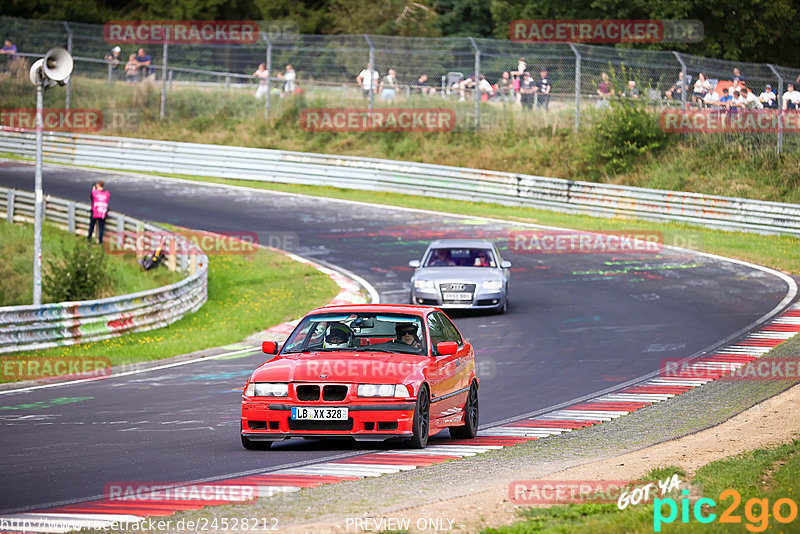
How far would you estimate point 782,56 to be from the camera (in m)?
53.3

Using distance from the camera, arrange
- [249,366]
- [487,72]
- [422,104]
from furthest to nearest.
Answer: [422,104] < [487,72] < [249,366]

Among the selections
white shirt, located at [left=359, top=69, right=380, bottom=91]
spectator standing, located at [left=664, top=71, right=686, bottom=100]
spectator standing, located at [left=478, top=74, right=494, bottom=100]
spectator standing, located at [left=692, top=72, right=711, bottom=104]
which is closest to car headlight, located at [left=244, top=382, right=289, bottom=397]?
spectator standing, located at [left=692, top=72, right=711, bottom=104]

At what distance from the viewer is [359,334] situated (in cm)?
1087

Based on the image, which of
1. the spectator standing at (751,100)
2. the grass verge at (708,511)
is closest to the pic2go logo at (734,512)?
the grass verge at (708,511)

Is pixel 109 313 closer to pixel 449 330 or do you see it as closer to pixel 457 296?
pixel 457 296

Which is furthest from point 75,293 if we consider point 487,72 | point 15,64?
point 15,64

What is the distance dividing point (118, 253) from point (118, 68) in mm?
17169

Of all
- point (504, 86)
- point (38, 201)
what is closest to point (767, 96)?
point (504, 86)

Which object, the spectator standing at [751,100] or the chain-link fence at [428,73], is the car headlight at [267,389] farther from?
the spectator standing at [751,100]

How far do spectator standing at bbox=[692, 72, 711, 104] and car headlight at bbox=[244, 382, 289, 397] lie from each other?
27089 mm

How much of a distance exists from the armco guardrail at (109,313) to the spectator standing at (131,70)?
17.7m

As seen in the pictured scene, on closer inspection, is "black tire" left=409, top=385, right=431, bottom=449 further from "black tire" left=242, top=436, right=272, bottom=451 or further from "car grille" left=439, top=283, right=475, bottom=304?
"car grille" left=439, top=283, right=475, bottom=304

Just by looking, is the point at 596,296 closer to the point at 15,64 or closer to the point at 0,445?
the point at 0,445

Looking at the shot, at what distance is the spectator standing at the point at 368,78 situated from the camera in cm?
3994
